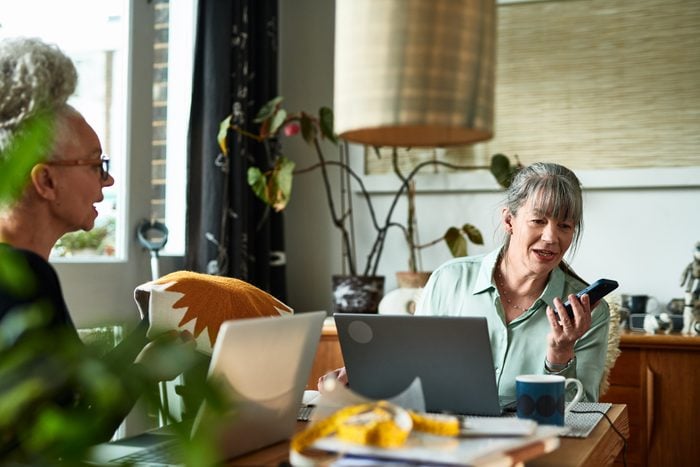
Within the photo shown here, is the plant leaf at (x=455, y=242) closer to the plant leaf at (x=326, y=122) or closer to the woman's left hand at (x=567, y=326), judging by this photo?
the plant leaf at (x=326, y=122)

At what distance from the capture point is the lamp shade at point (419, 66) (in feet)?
4.01

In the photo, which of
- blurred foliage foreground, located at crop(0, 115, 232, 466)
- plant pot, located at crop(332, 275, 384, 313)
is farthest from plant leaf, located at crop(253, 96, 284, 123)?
blurred foliage foreground, located at crop(0, 115, 232, 466)

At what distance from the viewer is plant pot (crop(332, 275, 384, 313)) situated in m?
3.34

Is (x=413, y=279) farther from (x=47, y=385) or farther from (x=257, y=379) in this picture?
(x=47, y=385)

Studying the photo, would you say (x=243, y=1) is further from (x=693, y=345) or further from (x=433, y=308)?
(x=693, y=345)

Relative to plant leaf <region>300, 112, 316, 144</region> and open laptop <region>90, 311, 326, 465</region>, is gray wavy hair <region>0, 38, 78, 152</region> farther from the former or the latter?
plant leaf <region>300, 112, 316, 144</region>

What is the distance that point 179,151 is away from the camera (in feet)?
10.9

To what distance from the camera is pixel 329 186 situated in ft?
12.5

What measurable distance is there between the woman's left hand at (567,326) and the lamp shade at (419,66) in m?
0.78

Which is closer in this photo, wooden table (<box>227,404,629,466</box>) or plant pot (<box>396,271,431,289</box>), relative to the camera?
wooden table (<box>227,404,629,466</box>)

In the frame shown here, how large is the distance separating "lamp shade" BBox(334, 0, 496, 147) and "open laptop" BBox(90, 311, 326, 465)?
12.8 inches

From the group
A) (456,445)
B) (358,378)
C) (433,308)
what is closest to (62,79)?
(358,378)

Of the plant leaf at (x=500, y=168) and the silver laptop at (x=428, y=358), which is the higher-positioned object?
the plant leaf at (x=500, y=168)

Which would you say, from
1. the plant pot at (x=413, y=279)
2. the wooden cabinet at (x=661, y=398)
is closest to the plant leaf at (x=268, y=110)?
the plant pot at (x=413, y=279)
